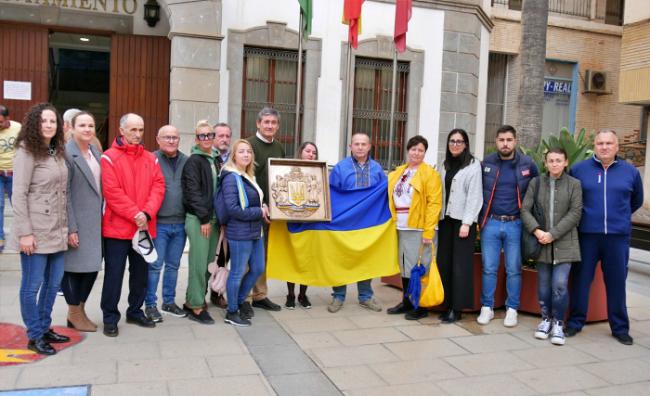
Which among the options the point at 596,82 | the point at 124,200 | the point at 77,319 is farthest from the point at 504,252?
the point at 596,82

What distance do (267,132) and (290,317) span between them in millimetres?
1889

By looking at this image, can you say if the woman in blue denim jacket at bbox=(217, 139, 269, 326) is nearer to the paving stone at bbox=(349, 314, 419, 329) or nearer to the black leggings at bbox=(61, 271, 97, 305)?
the paving stone at bbox=(349, 314, 419, 329)

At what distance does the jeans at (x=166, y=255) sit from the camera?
566 cm

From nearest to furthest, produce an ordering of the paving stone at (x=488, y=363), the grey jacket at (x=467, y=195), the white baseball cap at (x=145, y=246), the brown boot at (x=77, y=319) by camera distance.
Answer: the paving stone at (x=488, y=363), the white baseball cap at (x=145, y=246), the brown boot at (x=77, y=319), the grey jacket at (x=467, y=195)

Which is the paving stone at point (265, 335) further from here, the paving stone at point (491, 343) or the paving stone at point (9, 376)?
the paving stone at point (9, 376)

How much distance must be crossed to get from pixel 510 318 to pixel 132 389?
361 centimetres

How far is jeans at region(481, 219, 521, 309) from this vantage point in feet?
19.5

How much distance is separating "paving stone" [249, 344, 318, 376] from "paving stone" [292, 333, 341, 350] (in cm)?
12

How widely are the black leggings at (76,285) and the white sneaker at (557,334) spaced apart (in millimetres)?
4053

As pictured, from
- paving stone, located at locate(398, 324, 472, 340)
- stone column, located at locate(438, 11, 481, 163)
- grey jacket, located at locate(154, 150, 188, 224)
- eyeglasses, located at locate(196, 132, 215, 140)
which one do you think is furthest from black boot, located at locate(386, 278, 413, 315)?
stone column, located at locate(438, 11, 481, 163)

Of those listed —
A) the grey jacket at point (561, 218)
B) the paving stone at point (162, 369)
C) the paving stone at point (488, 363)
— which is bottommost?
the paving stone at point (162, 369)

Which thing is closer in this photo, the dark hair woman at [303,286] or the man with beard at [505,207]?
the man with beard at [505,207]

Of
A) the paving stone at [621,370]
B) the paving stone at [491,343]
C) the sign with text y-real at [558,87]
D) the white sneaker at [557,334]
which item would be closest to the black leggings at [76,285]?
the paving stone at [491,343]

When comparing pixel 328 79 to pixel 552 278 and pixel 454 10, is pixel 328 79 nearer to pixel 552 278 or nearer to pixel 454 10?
A: pixel 454 10
